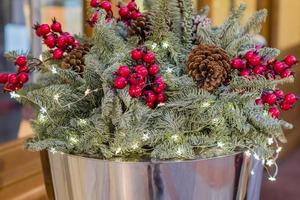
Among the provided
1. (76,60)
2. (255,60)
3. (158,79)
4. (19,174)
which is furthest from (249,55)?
(19,174)

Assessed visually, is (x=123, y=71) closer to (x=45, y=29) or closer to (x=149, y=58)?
(x=149, y=58)

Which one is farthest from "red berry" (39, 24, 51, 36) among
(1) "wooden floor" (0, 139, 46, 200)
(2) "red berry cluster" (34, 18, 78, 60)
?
(1) "wooden floor" (0, 139, 46, 200)

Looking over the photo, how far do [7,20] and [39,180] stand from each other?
53 cm

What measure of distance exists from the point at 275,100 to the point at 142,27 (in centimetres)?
19

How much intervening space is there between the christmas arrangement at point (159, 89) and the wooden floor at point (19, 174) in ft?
2.62

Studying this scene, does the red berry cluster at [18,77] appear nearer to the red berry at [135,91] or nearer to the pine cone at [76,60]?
the pine cone at [76,60]

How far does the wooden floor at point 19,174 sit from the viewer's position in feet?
4.57

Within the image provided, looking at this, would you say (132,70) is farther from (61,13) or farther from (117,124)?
(61,13)

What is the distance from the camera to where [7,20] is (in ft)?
5.26

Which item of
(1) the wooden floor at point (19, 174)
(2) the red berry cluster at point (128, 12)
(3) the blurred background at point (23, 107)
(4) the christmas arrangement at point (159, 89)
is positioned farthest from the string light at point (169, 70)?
(1) the wooden floor at point (19, 174)

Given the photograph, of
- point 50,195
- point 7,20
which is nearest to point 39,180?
point 7,20

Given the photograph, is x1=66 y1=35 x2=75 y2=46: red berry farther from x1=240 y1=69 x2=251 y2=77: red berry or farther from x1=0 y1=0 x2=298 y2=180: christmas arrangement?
x1=240 y1=69 x2=251 y2=77: red berry

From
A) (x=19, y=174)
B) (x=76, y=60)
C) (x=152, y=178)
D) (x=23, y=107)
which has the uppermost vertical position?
(x=76, y=60)

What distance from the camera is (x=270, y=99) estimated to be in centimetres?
61
